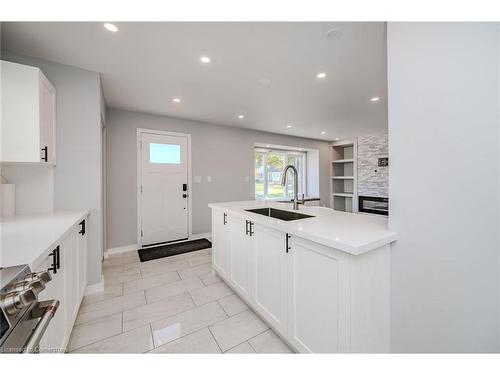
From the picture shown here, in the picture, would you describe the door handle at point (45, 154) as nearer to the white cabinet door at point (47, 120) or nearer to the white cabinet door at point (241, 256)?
the white cabinet door at point (47, 120)

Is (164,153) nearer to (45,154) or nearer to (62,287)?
(45,154)

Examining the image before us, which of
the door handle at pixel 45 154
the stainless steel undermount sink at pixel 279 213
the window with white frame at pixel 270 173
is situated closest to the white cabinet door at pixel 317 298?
the stainless steel undermount sink at pixel 279 213

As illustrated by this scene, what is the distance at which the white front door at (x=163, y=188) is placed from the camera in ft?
11.7

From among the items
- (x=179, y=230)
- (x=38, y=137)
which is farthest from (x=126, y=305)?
(x=179, y=230)

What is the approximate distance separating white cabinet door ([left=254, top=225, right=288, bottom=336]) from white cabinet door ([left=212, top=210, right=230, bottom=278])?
1.85 feet

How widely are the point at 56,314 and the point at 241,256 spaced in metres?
1.26

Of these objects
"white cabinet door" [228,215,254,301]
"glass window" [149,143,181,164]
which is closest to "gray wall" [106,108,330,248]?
"glass window" [149,143,181,164]

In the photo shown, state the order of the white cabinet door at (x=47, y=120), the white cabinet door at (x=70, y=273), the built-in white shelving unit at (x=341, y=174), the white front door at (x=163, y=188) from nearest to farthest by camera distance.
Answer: the white cabinet door at (x=70, y=273)
the white cabinet door at (x=47, y=120)
the white front door at (x=163, y=188)
the built-in white shelving unit at (x=341, y=174)

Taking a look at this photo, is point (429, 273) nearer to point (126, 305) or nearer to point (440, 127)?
point (440, 127)

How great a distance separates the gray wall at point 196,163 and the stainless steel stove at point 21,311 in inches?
116

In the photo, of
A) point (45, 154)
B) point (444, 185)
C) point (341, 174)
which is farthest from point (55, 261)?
point (341, 174)

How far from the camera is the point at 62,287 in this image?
4.07 ft

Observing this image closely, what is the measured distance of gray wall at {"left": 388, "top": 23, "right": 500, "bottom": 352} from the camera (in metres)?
0.82

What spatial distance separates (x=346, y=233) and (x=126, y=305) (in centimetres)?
209
